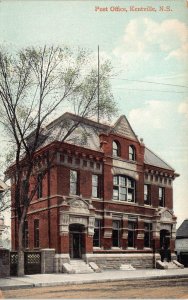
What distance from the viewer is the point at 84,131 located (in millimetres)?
23609

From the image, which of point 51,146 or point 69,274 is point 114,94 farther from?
point 69,274

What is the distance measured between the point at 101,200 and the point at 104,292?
9875 millimetres

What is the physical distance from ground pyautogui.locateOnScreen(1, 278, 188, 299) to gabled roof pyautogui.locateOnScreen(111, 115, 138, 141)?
10597mm

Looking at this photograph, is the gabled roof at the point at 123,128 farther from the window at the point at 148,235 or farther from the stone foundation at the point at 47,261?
the stone foundation at the point at 47,261

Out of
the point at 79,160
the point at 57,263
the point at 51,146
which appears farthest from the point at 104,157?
the point at 57,263

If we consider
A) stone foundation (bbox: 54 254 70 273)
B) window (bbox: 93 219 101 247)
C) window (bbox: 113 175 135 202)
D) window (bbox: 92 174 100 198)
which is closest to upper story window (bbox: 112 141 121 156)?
window (bbox: 113 175 135 202)

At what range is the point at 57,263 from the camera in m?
20.7

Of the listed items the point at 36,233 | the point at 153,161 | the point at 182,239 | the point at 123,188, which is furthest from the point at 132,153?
the point at 182,239

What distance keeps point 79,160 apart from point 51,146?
1.83 metres

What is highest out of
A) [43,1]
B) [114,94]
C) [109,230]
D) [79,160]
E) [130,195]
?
[43,1]

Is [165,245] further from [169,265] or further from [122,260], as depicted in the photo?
[122,260]

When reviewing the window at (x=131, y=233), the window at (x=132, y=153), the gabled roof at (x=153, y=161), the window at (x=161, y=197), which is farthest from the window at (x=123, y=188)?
the window at (x=161, y=197)

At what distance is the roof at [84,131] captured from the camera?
21.6 m

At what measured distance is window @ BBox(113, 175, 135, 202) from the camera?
24203mm
